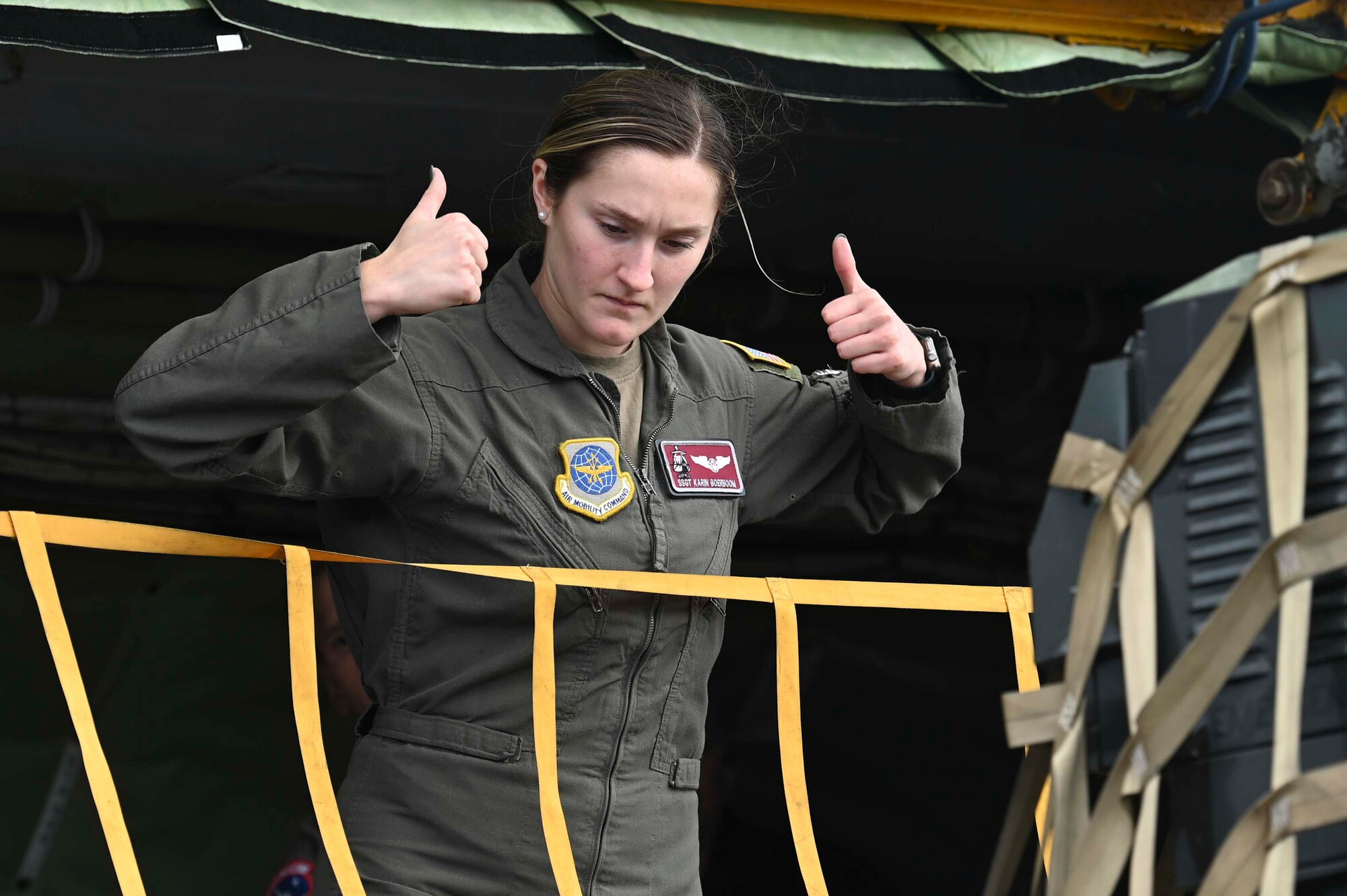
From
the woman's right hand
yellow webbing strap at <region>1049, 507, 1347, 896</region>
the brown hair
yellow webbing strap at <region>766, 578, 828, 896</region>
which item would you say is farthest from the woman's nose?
yellow webbing strap at <region>1049, 507, 1347, 896</region>

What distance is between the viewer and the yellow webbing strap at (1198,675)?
1255 millimetres

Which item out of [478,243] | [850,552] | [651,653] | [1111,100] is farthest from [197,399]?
[850,552]

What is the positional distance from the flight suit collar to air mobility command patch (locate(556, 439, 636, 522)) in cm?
10

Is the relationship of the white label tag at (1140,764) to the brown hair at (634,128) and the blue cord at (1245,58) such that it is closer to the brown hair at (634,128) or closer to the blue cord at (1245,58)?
the brown hair at (634,128)

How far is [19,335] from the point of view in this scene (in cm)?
359

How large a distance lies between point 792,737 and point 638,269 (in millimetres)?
706

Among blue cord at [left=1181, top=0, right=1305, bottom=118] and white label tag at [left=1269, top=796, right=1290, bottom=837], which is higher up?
blue cord at [left=1181, top=0, right=1305, bottom=118]

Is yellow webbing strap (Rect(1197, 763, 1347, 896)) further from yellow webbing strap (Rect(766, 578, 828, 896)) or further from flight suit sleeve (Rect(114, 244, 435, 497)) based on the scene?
flight suit sleeve (Rect(114, 244, 435, 497))

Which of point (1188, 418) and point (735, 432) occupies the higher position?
point (735, 432)

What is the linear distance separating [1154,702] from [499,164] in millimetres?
2564

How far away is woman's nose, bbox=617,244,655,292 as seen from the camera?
6.39 ft

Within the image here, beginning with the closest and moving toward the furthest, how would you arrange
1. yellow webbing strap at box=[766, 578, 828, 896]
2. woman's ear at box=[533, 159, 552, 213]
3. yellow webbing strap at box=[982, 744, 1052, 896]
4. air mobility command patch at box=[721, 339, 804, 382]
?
yellow webbing strap at box=[982, 744, 1052, 896] < woman's ear at box=[533, 159, 552, 213] < yellow webbing strap at box=[766, 578, 828, 896] < air mobility command patch at box=[721, 339, 804, 382]

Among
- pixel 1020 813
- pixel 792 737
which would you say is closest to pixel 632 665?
pixel 792 737

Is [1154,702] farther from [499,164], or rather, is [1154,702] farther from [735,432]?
[499,164]
